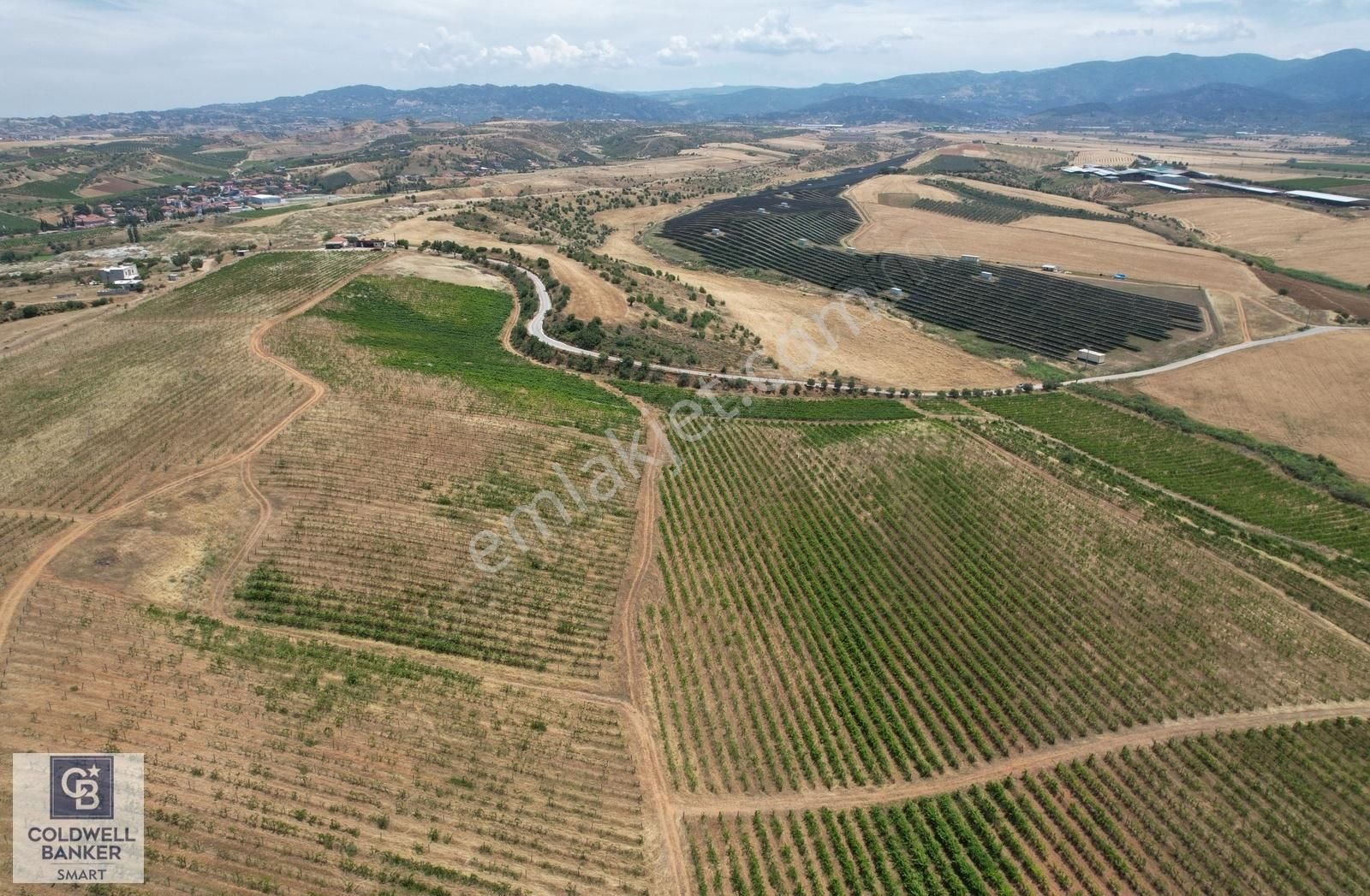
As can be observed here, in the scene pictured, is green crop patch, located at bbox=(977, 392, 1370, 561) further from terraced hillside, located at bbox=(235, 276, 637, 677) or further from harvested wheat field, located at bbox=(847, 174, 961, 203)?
harvested wheat field, located at bbox=(847, 174, 961, 203)

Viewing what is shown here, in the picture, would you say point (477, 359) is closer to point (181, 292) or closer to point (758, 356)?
point (758, 356)

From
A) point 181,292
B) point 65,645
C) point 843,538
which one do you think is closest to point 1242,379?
point 843,538

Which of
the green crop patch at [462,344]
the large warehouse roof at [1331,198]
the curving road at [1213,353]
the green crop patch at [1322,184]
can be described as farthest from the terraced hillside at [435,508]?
the green crop patch at [1322,184]

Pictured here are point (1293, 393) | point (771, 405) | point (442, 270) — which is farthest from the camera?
point (442, 270)

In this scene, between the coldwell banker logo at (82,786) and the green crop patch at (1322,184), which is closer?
the coldwell banker logo at (82,786)

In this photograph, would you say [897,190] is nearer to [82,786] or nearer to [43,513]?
[43,513]

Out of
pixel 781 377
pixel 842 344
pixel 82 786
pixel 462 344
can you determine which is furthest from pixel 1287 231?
pixel 82 786

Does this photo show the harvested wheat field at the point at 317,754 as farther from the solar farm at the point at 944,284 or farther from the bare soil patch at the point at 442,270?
the solar farm at the point at 944,284
